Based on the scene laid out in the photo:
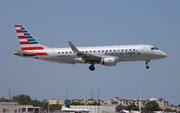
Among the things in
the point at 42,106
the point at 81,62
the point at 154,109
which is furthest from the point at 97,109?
the point at 154,109

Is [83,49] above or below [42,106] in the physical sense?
above

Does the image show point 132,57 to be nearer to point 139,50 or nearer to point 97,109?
point 139,50

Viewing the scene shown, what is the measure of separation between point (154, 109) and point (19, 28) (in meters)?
74.1

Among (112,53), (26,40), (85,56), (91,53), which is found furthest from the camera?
(26,40)

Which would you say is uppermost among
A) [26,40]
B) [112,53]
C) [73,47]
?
[26,40]

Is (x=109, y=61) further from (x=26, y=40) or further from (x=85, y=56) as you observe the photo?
(x=26, y=40)

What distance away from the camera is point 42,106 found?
11062 cm

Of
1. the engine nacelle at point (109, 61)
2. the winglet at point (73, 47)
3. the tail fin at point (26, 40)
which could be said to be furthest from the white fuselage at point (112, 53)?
the tail fin at point (26, 40)

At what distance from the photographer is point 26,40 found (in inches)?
3489

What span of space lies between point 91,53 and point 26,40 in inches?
548

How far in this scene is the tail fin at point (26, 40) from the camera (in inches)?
3438

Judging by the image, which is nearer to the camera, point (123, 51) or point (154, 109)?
point (123, 51)

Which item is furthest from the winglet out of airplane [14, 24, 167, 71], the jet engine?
the jet engine

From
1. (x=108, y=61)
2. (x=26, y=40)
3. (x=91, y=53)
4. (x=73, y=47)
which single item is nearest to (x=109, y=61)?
(x=108, y=61)
